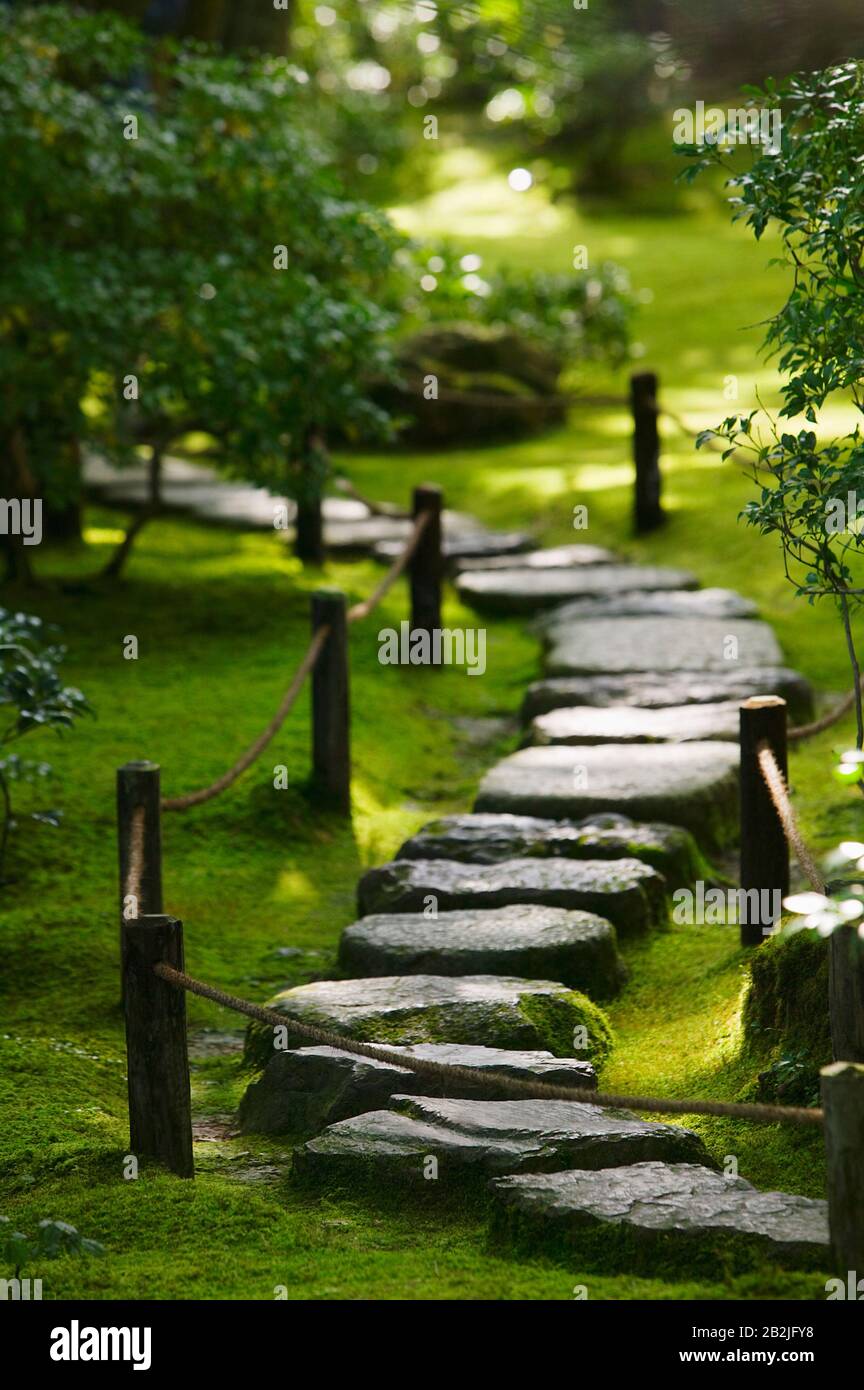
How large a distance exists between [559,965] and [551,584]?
4894 mm

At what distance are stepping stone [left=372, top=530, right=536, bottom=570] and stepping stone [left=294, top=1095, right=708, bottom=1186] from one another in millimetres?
6495

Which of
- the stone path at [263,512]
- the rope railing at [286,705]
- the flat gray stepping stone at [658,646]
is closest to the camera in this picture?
the rope railing at [286,705]

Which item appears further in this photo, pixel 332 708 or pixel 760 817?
pixel 332 708

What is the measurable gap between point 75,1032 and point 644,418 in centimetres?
623

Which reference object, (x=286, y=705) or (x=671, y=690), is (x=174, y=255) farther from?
(x=286, y=705)

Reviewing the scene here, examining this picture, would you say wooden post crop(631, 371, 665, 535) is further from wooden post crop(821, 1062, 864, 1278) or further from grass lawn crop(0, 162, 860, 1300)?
wooden post crop(821, 1062, 864, 1278)

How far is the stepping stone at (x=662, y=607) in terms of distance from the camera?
8633mm

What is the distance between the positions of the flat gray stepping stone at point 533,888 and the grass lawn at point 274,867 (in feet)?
0.48

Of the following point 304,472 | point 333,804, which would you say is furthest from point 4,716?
point 304,472

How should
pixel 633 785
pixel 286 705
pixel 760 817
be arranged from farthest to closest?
pixel 633 785, pixel 286 705, pixel 760 817

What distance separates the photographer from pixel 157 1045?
3.99 meters

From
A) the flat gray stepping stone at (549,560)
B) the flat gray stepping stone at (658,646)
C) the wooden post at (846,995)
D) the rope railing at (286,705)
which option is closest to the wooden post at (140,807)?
the rope railing at (286,705)

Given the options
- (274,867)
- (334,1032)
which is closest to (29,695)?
(274,867)

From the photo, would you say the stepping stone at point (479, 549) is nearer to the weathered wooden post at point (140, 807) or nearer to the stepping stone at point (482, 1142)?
the weathered wooden post at point (140, 807)
